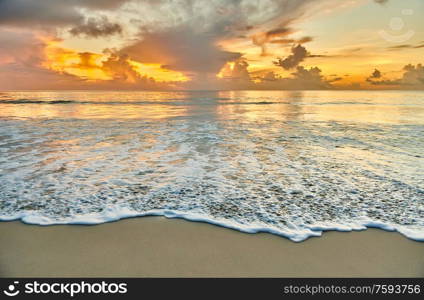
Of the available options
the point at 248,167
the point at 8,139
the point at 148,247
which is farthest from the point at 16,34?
the point at 148,247

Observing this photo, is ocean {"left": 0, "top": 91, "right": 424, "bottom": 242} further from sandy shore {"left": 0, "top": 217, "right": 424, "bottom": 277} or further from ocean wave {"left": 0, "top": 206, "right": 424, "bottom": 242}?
sandy shore {"left": 0, "top": 217, "right": 424, "bottom": 277}

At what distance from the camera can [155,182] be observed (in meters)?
4.00

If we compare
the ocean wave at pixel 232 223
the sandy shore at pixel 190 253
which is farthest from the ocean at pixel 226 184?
the sandy shore at pixel 190 253

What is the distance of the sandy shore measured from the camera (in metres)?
2.07

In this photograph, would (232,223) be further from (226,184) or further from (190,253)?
(226,184)

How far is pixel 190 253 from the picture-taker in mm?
2291

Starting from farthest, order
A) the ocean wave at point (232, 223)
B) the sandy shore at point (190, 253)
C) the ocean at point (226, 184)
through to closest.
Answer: the ocean at point (226, 184) < the ocean wave at point (232, 223) < the sandy shore at point (190, 253)

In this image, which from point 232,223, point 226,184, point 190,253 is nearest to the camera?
point 190,253

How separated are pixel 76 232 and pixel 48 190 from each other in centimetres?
144

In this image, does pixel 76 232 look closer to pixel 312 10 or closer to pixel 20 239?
pixel 20 239

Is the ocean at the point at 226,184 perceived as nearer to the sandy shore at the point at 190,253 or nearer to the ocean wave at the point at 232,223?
the ocean wave at the point at 232,223

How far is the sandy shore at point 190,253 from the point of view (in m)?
2.07

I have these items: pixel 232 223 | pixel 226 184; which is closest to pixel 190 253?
pixel 232 223

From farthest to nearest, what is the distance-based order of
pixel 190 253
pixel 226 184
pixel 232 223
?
pixel 226 184
pixel 232 223
pixel 190 253
